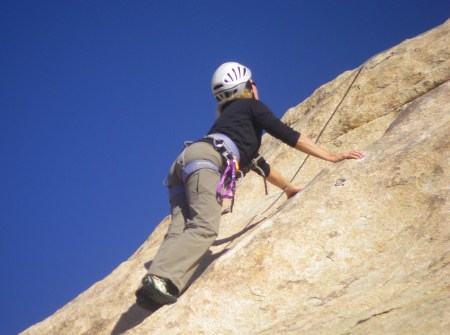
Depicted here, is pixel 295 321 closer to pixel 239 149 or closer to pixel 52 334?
pixel 239 149

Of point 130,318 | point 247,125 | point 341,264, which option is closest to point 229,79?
point 247,125

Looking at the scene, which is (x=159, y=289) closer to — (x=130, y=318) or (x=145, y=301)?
(x=145, y=301)

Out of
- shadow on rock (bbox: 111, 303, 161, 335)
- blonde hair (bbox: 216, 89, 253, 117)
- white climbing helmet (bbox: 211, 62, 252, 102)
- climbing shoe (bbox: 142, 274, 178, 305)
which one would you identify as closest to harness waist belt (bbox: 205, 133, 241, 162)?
blonde hair (bbox: 216, 89, 253, 117)

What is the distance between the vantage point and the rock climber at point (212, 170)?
6.54 metres

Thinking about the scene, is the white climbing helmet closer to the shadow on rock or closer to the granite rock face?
the granite rock face

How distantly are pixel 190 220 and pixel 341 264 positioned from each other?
2102 mm

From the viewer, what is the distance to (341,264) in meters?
6.13

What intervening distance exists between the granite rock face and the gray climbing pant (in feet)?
0.89

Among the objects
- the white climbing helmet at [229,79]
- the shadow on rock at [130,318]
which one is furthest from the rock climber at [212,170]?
the shadow on rock at [130,318]

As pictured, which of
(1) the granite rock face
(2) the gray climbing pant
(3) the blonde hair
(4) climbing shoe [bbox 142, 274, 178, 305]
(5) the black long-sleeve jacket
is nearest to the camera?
(1) the granite rock face

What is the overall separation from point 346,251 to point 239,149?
2.32 meters

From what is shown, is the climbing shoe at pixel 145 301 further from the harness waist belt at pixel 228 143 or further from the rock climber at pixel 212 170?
the harness waist belt at pixel 228 143

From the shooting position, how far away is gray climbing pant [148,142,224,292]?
652 centimetres

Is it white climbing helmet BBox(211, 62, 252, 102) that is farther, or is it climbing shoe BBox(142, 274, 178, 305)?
white climbing helmet BBox(211, 62, 252, 102)
